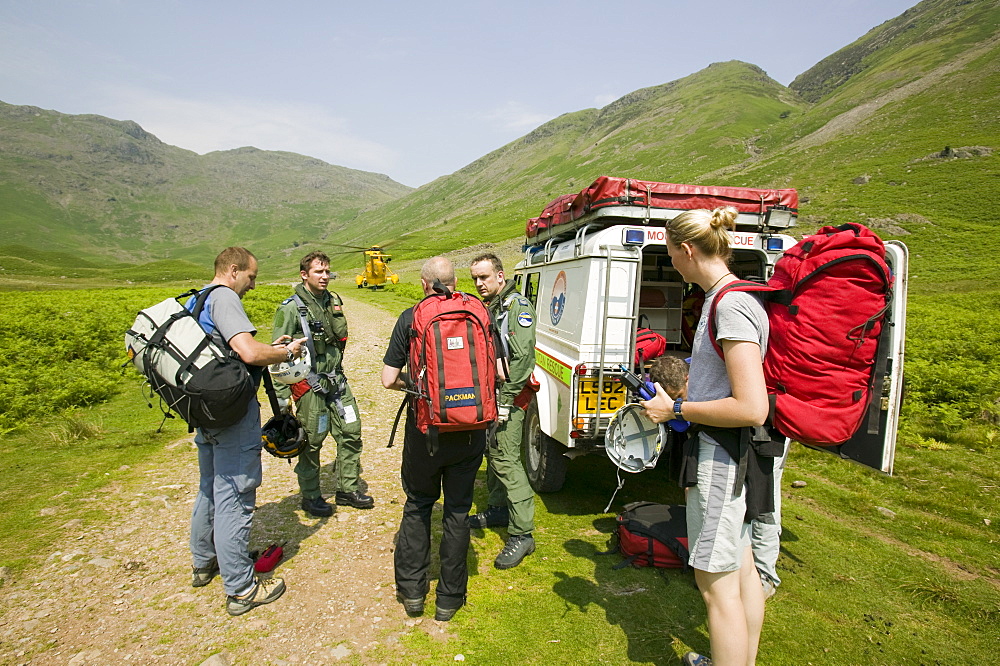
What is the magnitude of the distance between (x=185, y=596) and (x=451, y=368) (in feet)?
8.79

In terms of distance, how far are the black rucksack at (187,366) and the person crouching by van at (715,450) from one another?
263 centimetres

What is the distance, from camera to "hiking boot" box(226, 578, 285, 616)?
345 centimetres

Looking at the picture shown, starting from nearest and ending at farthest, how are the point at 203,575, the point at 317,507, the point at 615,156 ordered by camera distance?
the point at 203,575
the point at 317,507
the point at 615,156

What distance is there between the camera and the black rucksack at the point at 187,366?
10.4 ft

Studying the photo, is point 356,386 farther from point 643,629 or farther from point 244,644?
point 643,629

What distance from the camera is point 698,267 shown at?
238 cm

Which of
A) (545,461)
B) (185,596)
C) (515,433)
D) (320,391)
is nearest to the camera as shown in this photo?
(185,596)

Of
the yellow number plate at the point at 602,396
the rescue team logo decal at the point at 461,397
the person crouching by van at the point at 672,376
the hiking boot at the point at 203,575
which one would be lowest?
the hiking boot at the point at 203,575

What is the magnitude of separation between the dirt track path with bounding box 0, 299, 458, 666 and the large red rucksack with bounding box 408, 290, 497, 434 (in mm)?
1504

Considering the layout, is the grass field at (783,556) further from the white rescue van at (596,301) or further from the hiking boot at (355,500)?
the hiking boot at (355,500)

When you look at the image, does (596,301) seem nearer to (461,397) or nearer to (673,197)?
(673,197)

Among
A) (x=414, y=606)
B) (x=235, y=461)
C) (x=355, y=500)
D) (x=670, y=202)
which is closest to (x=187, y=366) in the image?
(x=235, y=461)

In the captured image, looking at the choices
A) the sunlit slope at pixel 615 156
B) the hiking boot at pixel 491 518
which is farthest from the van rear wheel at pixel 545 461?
the sunlit slope at pixel 615 156

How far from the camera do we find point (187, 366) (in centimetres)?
316
